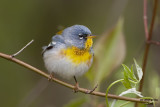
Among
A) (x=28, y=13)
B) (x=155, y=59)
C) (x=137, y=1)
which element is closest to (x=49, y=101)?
(x=28, y=13)

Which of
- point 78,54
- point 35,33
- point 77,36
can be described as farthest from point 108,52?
point 35,33

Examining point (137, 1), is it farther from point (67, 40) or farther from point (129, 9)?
point (67, 40)

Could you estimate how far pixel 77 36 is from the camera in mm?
4188

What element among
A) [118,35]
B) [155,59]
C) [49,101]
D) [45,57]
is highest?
[118,35]

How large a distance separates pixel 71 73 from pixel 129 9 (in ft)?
11.7

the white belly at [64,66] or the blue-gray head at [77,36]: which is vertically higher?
the blue-gray head at [77,36]

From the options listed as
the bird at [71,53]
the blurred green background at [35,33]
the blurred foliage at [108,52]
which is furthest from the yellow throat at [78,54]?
the blurred green background at [35,33]

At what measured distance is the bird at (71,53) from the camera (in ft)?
12.7

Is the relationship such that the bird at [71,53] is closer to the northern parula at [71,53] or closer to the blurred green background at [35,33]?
the northern parula at [71,53]

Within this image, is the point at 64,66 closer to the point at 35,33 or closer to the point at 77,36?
the point at 77,36

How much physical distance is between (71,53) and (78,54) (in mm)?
105

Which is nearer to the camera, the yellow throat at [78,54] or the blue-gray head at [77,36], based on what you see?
the yellow throat at [78,54]

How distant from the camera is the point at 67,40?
4.12 metres

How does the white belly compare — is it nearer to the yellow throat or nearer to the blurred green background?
the yellow throat
